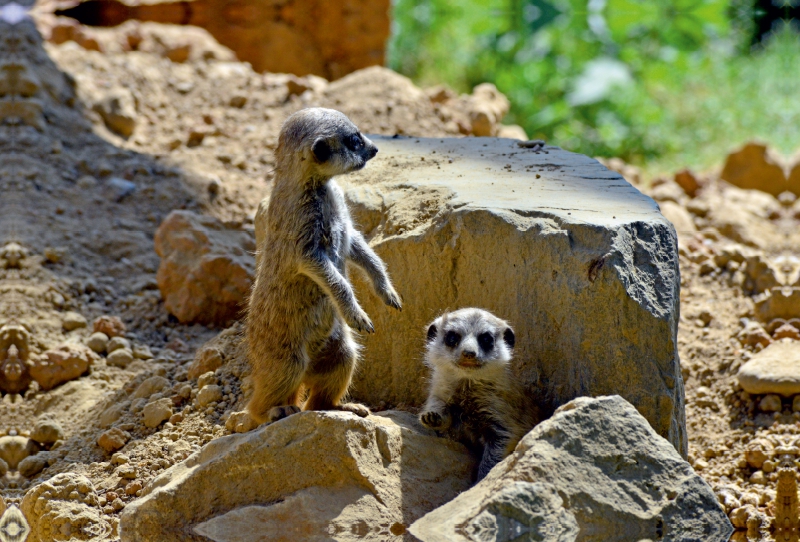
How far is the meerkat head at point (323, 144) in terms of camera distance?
12.4ft

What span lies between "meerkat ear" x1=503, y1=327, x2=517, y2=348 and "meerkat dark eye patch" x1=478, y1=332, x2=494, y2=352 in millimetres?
61

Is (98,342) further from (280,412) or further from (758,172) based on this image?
(758,172)

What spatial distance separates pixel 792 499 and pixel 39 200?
4.81 meters

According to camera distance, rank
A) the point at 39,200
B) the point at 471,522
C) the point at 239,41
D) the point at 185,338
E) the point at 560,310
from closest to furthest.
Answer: the point at 471,522 < the point at 560,310 < the point at 185,338 < the point at 39,200 < the point at 239,41

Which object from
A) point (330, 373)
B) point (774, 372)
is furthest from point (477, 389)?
point (774, 372)

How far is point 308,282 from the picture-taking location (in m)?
3.80

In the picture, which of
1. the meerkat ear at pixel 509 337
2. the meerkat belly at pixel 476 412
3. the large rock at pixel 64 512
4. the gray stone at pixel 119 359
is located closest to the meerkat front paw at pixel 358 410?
the meerkat belly at pixel 476 412

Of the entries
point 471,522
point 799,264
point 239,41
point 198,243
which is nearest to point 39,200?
point 198,243

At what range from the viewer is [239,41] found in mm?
8797

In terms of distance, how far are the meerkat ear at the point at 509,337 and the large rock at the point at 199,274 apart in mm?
1832

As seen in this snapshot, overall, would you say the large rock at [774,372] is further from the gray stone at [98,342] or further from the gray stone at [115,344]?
the gray stone at [98,342]

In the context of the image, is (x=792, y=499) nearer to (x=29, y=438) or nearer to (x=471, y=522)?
(x=471, y=522)

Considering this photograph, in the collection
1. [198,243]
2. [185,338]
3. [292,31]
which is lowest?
[185,338]

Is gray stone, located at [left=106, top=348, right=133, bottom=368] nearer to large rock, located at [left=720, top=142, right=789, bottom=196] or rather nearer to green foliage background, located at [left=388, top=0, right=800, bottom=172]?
green foliage background, located at [left=388, top=0, right=800, bottom=172]
